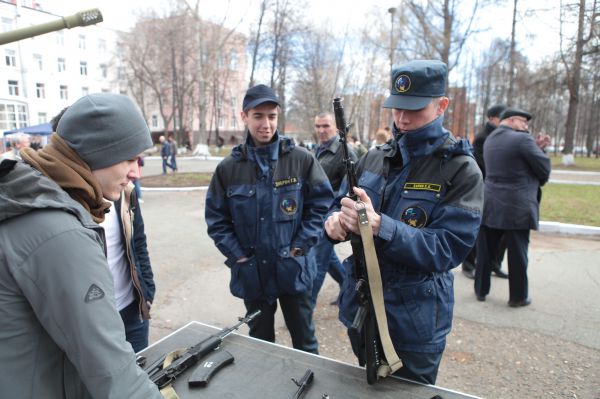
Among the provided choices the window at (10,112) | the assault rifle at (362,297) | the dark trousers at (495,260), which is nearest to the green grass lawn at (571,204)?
the dark trousers at (495,260)

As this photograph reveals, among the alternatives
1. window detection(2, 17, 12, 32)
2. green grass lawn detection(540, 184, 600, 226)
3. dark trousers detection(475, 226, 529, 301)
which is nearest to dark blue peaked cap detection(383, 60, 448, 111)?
dark trousers detection(475, 226, 529, 301)

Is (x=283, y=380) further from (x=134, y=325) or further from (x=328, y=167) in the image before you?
(x=328, y=167)

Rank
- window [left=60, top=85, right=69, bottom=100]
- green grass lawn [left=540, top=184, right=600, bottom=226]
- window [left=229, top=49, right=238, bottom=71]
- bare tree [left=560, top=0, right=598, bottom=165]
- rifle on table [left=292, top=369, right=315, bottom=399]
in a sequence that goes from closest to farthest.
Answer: rifle on table [left=292, top=369, right=315, bottom=399] < green grass lawn [left=540, top=184, right=600, bottom=226] < bare tree [left=560, top=0, right=598, bottom=165] < window [left=229, top=49, right=238, bottom=71] < window [left=60, top=85, right=69, bottom=100]

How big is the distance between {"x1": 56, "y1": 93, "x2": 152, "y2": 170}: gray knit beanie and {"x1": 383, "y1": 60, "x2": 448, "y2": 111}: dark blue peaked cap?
1244mm

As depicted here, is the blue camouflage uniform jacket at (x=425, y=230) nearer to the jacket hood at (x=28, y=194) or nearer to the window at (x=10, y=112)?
the jacket hood at (x=28, y=194)

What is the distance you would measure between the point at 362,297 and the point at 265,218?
3.74ft

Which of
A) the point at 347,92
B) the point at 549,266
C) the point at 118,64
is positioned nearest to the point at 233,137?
the point at 118,64

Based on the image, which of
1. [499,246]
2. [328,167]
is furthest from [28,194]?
[499,246]

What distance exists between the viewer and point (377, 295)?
1871 millimetres

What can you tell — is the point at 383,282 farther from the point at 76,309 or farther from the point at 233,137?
the point at 233,137

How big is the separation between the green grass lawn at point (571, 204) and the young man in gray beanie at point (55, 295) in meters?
9.41

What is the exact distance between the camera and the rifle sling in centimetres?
179

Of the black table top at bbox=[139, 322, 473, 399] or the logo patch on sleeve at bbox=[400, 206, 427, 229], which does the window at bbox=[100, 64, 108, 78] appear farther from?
the logo patch on sleeve at bbox=[400, 206, 427, 229]

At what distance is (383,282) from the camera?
204cm
